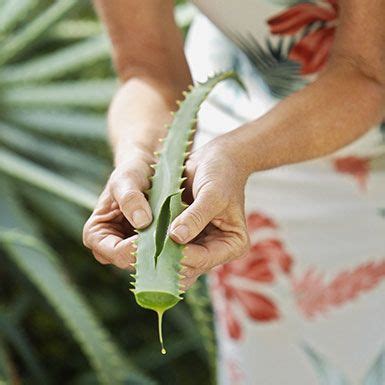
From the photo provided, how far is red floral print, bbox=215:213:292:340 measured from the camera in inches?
41.0

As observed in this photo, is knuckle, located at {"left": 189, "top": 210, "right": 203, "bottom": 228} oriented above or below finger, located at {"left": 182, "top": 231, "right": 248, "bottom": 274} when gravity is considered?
above

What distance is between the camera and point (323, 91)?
80 cm

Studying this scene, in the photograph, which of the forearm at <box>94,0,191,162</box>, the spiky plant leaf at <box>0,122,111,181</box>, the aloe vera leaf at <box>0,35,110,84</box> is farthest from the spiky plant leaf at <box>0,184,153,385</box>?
the forearm at <box>94,0,191,162</box>

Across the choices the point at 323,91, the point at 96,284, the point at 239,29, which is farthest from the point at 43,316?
the point at 323,91

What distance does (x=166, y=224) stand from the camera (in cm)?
67

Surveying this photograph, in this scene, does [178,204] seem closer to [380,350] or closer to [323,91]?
[323,91]

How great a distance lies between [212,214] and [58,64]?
1.14 metres

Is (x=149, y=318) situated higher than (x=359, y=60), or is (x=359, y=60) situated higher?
(x=359, y=60)

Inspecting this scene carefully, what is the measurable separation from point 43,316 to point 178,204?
3.91ft

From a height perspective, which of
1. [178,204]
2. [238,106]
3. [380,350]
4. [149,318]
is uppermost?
[178,204]

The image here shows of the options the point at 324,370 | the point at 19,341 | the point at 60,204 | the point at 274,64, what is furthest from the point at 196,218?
the point at 60,204

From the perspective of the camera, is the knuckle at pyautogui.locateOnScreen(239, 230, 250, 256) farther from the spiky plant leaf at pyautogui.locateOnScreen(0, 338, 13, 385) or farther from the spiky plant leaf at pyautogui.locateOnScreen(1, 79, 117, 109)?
the spiky plant leaf at pyautogui.locateOnScreen(1, 79, 117, 109)

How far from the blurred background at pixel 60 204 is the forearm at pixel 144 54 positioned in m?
0.56

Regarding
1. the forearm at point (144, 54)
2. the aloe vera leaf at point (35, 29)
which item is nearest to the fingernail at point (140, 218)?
the forearm at point (144, 54)
